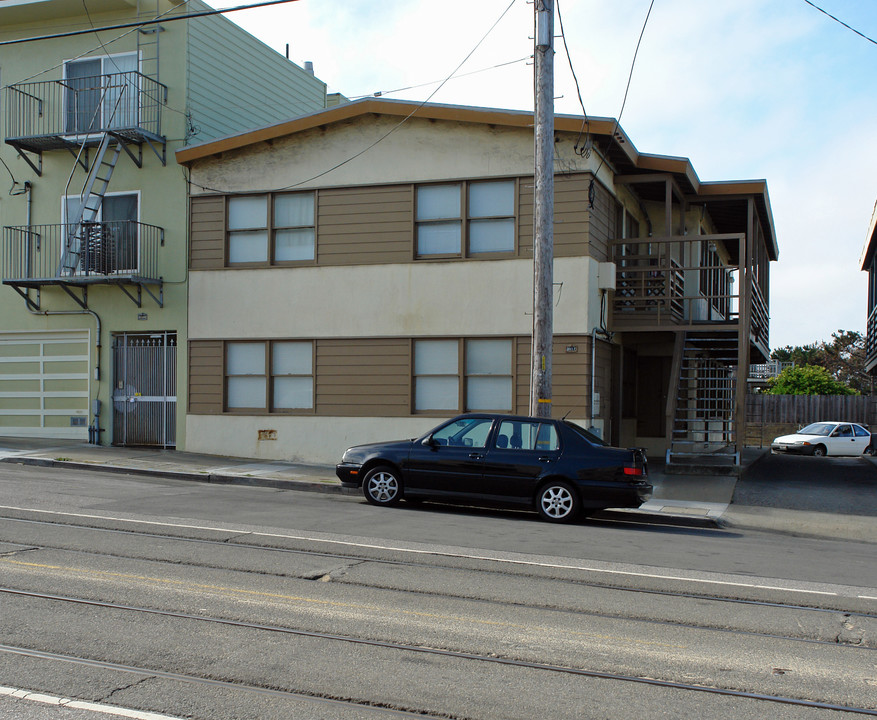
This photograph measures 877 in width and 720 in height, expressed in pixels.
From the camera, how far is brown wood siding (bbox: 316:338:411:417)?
18.1 m

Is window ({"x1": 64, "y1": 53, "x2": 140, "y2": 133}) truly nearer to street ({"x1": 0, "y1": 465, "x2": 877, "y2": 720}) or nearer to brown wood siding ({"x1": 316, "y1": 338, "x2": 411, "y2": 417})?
brown wood siding ({"x1": 316, "y1": 338, "x2": 411, "y2": 417})

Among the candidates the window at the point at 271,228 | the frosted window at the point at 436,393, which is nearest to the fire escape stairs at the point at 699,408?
the frosted window at the point at 436,393

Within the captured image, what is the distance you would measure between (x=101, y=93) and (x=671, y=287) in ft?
43.7

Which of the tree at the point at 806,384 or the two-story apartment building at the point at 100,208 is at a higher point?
the two-story apartment building at the point at 100,208

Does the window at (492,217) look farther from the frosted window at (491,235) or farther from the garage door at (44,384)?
the garage door at (44,384)

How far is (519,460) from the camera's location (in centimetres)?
1225

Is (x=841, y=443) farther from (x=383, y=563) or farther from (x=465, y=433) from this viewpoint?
(x=383, y=563)

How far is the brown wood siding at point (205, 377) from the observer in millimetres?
19344

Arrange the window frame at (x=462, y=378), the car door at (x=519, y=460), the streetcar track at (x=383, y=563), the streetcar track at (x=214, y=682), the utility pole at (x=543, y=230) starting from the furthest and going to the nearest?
the window frame at (x=462, y=378) → the utility pole at (x=543, y=230) → the car door at (x=519, y=460) → the streetcar track at (x=383, y=563) → the streetcar track at (x=214, y=682)

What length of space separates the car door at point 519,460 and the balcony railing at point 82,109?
11495 millimetres

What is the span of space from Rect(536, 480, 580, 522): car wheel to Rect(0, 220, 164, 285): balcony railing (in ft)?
36.3

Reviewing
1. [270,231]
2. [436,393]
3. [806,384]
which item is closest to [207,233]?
[270,231]

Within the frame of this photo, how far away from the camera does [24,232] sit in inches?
814

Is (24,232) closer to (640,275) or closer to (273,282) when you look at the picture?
(273,282)
